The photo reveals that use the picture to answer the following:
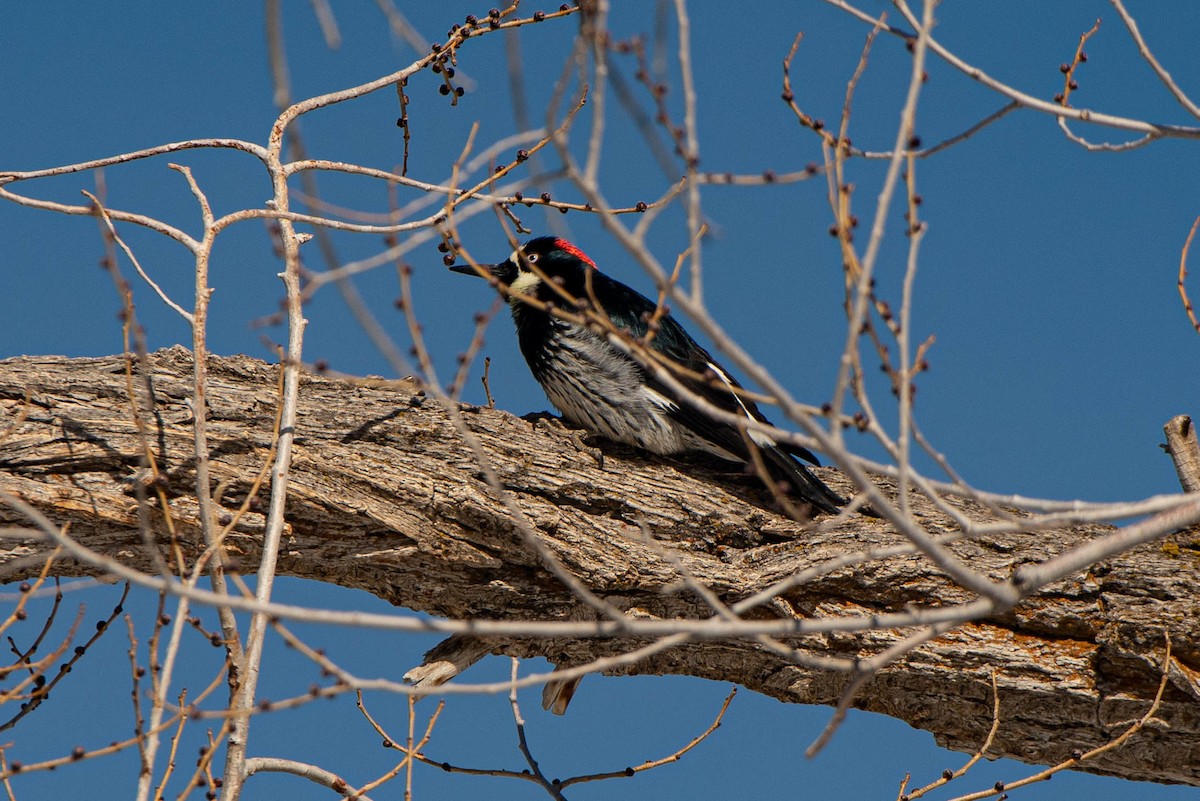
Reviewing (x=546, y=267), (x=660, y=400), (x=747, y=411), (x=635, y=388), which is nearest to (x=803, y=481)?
(x=747, y=411)

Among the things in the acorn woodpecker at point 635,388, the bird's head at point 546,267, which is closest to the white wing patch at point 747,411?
the acorn woodpecker at point 635,388

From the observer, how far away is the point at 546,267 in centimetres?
580

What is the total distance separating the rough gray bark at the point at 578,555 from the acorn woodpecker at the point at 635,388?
0.35 m

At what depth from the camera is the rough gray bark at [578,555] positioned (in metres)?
3.86

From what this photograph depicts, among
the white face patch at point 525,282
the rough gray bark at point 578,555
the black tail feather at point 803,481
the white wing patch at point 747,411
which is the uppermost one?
the white face patch at point 525,282

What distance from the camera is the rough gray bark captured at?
386 cm

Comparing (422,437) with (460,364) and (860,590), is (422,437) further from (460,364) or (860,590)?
(860,590)

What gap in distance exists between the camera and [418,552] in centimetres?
395

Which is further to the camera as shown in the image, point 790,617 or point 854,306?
point 790,617

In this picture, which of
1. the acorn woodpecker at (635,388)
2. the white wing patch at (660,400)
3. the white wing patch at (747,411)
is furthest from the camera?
the white wing patch at (660,400)

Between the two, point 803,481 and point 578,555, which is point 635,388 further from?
point 578,555

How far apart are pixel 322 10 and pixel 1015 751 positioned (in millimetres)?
3509

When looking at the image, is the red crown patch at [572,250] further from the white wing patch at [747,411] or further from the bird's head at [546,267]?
the white wing patch at [747,411]

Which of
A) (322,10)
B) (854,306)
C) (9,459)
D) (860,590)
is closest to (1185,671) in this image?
(860,590)
